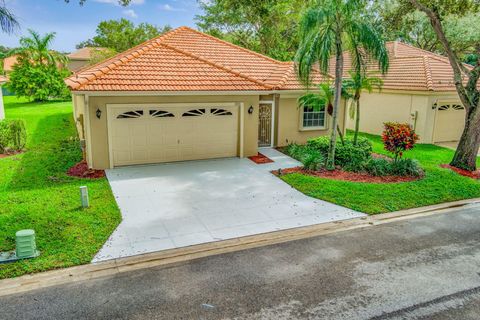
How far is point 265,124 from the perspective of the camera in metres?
16.7

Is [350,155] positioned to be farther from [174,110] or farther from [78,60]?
[78,60]

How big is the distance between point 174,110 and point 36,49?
31.0 m

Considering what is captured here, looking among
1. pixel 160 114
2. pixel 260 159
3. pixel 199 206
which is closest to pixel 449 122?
pixel 260 159

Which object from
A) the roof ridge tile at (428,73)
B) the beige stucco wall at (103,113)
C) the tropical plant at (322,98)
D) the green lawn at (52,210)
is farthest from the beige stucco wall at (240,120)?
the roof ridge tile at (428,73)

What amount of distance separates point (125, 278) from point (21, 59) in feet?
122

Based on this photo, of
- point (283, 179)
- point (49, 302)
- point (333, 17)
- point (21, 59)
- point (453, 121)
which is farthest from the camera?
point (21, 59)

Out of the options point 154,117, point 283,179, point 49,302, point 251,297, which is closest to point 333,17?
point 283,179

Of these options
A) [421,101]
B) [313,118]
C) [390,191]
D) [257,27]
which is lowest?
[390,191]

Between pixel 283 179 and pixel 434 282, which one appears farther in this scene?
pixel 283 179

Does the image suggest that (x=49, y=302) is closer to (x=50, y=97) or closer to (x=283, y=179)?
(x=283, y=179)

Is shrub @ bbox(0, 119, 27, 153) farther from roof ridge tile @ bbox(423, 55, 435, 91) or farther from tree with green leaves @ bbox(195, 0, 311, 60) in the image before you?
roof ridge tile @ bbox(423, 55, 435, 91)

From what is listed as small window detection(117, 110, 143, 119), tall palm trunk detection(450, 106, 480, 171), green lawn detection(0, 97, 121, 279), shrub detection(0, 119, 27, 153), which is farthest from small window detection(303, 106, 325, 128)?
shrub detection(0, 119, 27, 153)

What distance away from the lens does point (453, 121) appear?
63.4ft

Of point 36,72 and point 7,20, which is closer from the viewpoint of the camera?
point 7,20
